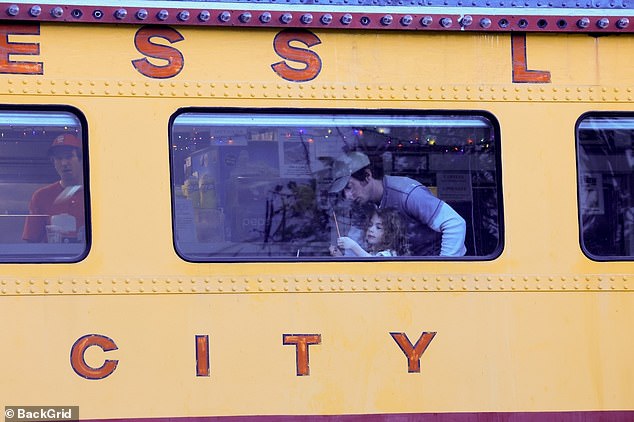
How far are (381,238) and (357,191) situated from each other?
230mm

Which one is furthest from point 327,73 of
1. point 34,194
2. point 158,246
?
point 34,194

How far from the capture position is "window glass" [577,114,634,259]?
4195 millimetres

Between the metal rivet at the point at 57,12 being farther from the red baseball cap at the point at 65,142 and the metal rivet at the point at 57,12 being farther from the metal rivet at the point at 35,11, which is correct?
the red baseball cap at the point at 65,142

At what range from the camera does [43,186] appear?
3869mm

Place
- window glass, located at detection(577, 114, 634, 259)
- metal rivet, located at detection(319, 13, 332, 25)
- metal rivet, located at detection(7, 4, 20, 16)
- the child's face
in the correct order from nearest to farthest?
metal rivet, located at detection(7, 4, 20, 16) < metal rivet, located at detection(319, 13, 332, 25) < the child's face < window glass, located at detection(577, 114, 634, 259)

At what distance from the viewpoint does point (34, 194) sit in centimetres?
388

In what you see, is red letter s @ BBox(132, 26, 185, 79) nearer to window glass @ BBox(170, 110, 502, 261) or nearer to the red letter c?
window glass @ BBox(170, 110, 502, 261)

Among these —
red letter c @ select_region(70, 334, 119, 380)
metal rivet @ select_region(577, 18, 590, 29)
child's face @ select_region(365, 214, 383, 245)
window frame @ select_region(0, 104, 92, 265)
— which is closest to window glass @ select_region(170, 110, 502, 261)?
child's face @ select_region(365, 214, 383, 245)

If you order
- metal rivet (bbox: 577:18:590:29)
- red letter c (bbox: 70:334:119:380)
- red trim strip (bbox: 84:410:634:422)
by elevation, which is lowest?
red trim strip (bbox: 84:410:634:422)

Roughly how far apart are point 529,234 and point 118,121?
182 cm

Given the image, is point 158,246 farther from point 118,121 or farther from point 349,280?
point 349,280

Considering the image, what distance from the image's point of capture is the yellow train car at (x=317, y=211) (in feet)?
12.5

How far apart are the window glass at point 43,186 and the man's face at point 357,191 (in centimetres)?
112

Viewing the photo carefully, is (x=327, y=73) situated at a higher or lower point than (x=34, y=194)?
higher
